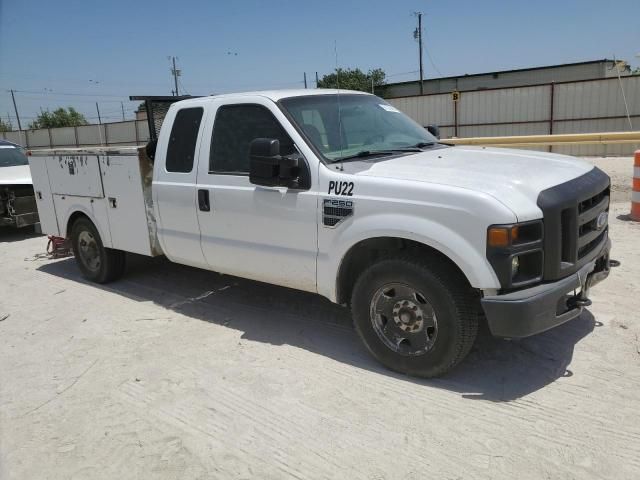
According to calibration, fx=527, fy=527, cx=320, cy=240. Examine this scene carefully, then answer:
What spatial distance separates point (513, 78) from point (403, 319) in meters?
42.6

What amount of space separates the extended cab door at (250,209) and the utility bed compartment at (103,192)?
0.99 meters

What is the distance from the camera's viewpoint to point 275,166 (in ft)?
12.7

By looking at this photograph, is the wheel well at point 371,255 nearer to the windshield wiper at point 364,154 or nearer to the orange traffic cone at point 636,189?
the windshield wiper at point 364,154

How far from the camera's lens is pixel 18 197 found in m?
9.17

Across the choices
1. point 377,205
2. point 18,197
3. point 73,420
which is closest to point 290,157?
point 377,205

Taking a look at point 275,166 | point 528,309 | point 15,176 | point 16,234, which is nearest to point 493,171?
point 528,309

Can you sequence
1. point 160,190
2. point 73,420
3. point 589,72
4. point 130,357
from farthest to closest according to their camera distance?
point 589,72, point 160,190, point 130,357, point 73,420

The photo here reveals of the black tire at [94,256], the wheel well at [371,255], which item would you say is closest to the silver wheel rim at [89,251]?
the black tire at [94,256]

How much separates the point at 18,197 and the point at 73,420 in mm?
7047

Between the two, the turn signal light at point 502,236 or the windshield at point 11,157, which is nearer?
the turn signal light at point 502,236

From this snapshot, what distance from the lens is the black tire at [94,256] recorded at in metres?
6.19

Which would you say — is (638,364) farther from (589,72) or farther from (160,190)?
(589,72)

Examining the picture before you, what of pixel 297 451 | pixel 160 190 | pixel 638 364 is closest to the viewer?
pixel 297 451

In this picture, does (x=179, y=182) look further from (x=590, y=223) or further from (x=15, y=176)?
(x=15, y=176)
